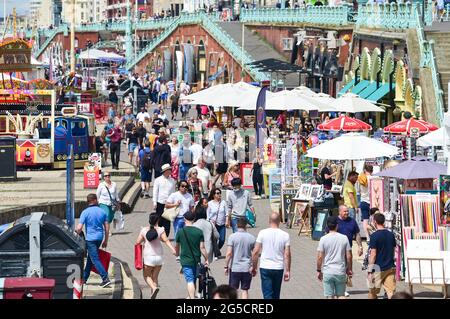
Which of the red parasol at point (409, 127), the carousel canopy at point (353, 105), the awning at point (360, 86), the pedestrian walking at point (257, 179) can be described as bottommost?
the pedestrian walking at point (257, 179)

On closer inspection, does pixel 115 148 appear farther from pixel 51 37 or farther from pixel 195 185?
pixel 51 37

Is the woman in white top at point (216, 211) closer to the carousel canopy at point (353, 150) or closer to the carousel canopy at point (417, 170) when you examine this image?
the carousel canopy at point (417, 170)

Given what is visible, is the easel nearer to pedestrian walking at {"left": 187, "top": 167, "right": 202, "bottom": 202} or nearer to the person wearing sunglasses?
pedestrian walking at {"left": 187, "top": 167, "right": 202, "bottom": 202}

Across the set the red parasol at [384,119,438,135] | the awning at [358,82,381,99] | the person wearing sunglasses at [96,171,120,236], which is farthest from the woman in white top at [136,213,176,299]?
the awning at [358,82,381,99]

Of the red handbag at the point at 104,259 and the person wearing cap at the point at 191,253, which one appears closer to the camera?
the person wearing cap at the point at 191,253

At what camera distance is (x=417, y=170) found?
21125 millimetres

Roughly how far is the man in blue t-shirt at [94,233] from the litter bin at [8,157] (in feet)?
37.7

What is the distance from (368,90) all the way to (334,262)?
27632 mm

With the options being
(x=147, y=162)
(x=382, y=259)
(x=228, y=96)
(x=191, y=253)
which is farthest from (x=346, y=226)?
(x=228, y=96)

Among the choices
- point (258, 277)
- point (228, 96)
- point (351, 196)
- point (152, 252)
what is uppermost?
point (152, 252)

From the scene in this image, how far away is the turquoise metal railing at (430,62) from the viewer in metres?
34.3

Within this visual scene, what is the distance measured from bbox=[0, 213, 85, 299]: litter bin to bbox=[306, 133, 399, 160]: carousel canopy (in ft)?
29.9

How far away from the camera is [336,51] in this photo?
53.1 metres

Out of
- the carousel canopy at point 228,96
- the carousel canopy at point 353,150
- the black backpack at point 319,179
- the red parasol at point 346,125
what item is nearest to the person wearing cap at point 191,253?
the carousel canopy at point 353,150
